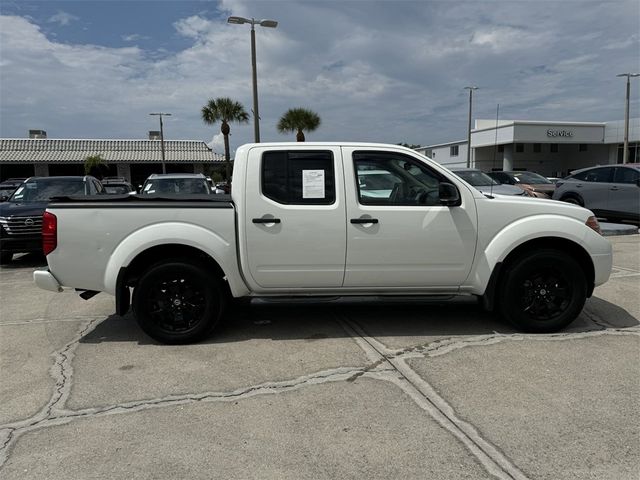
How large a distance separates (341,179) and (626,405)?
2858 mm

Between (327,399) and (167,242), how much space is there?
2.04 meters

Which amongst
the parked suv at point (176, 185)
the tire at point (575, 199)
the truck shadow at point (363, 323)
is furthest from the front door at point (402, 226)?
the tire at point (575, 199)

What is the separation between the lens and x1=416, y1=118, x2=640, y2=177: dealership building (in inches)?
1895

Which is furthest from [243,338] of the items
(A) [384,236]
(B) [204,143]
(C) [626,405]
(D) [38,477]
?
(B) [204,143]

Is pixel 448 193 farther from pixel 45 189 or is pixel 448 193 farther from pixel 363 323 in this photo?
pixel 45 189

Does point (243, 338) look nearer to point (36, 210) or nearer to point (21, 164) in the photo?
point (36, 210)

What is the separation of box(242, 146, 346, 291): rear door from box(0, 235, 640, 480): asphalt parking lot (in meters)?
0.70

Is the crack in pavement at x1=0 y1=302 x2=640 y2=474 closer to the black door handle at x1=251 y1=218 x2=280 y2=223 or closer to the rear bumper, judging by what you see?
the rear bumper

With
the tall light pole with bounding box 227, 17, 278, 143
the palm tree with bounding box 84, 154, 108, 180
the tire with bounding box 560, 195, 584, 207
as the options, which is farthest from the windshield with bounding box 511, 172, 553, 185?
the palm tree with bounding box 84, 154, 108, 180

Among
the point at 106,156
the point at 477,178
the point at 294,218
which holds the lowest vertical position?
the point at 294,218

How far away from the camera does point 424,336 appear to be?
486 centimetres

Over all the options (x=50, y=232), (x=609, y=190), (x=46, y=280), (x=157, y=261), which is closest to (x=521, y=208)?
(x=157, y=261)

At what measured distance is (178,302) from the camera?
4660mm

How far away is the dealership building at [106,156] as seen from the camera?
44.1 m
